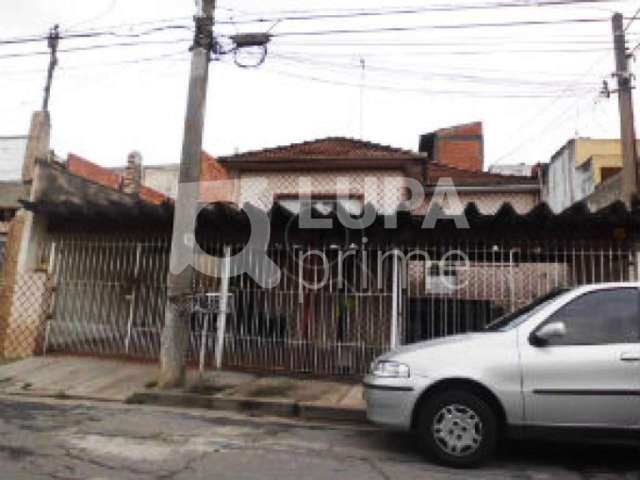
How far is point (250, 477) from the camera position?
194 inches

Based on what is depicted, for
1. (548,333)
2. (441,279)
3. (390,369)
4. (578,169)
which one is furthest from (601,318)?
(578,169)

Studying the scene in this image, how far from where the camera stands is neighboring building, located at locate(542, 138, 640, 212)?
58.4 ft

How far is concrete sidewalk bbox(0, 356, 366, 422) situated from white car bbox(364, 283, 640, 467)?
81.2 inches

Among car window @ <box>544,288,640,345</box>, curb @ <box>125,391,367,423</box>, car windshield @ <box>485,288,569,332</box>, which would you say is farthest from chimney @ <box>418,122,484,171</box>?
car window @ <box>544,288,640,345</box>

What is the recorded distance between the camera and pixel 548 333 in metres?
5.34

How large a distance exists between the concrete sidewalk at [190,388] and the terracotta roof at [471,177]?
Result: 9481mm

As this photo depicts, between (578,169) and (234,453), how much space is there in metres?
15.9

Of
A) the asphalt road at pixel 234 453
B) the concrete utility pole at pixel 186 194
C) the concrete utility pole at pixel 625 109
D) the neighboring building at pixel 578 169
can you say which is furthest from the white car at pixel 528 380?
the neighboring building at pixel 578 169

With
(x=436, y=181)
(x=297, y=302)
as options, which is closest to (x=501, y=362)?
(x=297, y=302)

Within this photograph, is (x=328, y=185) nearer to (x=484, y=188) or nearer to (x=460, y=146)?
(x=484, y=188)

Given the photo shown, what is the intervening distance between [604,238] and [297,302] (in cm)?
472

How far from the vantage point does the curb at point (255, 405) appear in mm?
7531

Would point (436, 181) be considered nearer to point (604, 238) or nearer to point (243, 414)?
point (604, 238)

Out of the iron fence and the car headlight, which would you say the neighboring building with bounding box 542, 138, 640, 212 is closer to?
the iron fence
